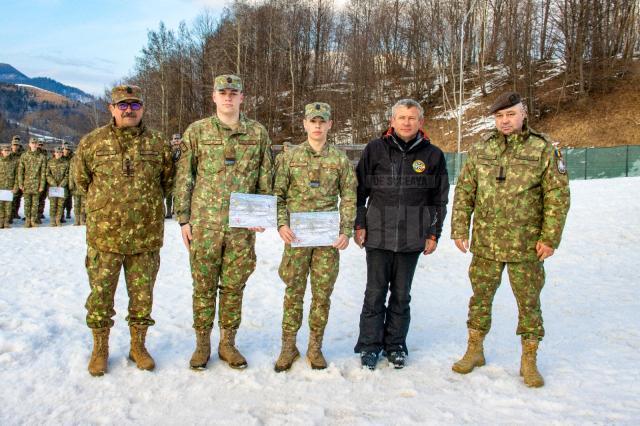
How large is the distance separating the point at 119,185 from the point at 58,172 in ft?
38.2

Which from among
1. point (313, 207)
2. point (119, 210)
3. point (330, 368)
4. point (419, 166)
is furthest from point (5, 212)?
point (419, 166)

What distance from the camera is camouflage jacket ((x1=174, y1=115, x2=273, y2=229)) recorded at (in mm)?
4090

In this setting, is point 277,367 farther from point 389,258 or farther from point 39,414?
point 39,414

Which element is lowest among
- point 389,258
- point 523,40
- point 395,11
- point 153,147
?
point 389,258

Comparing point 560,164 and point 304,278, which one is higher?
point 560,164

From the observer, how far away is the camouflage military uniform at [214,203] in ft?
13.4

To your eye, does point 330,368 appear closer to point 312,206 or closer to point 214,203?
point 312,206

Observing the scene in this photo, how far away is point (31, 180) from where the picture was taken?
44.5 ft

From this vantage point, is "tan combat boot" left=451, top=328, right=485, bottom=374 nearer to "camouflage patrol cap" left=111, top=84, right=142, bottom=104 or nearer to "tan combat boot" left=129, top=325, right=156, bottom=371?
"tan combat boot" left=129, top=325, right=156, bottom=371

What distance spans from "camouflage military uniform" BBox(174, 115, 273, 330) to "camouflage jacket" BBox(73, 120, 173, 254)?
0.27 meters

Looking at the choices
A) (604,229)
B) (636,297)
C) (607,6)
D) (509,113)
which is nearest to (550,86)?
(607,6)

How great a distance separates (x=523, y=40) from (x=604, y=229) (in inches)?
1306

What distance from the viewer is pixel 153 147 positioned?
414cm

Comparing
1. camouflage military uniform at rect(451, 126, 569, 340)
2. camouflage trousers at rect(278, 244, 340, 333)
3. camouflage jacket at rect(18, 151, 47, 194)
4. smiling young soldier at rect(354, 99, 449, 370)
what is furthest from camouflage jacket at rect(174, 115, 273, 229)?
camouflage jacket at rect(18, 151, 47, 194)
